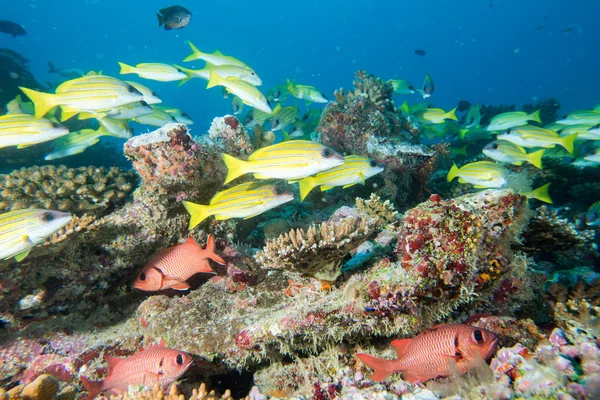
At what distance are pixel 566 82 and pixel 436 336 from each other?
13680 centimetres

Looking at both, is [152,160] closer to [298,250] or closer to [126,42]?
[298,250]

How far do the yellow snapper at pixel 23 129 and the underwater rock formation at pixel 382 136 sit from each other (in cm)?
555

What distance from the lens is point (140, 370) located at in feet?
9.11

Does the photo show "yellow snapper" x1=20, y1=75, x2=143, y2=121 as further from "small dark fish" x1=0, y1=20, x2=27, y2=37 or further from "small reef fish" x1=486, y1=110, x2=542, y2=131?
"small dark fish" x1=0, y1=20, x2=27, y2=37

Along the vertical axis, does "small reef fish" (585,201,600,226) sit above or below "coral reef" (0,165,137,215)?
below

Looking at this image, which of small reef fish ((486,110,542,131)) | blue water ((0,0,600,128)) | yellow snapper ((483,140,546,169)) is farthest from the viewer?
blue water ((0,0,600,128))

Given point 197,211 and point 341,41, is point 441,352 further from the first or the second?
point 341,41

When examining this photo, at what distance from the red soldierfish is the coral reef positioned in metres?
4.95

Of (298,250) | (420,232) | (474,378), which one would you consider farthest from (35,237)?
(474,378)

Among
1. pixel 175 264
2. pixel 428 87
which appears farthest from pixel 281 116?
pixel 175 264

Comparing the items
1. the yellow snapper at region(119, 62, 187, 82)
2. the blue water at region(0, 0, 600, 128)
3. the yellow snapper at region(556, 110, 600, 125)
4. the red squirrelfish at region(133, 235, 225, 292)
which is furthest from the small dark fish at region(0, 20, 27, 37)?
the blue water at region(0, 0, 600, 128)

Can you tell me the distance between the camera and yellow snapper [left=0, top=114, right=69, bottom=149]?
3326mm

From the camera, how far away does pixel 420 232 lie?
2.78m

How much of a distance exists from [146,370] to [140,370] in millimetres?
80
